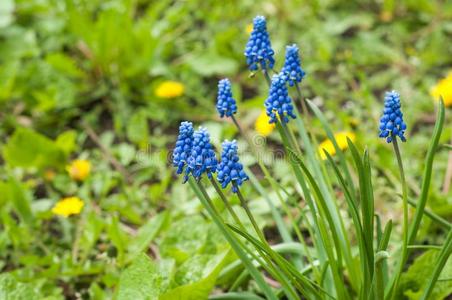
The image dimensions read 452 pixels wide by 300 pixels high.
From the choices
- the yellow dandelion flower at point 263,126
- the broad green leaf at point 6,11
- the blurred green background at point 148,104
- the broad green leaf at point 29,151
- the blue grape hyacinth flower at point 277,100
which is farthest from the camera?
the broad green leaf at point 6,11

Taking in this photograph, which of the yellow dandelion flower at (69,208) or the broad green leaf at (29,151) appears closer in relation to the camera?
the yellow dandelion flower at (69,208)

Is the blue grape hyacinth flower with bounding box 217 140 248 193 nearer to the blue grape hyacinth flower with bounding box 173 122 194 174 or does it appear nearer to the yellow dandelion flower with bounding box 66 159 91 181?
the blue grape hyacinth flower with bounding box 173 122 194 174

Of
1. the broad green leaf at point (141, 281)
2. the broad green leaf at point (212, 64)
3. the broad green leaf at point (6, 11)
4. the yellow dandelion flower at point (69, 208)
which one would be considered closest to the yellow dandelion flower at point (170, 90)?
the broad green leaf at point (212, 64)

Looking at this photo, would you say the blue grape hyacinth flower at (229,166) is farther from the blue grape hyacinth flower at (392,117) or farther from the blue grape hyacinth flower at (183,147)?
the blue grape hyacinth flower at (392,117)

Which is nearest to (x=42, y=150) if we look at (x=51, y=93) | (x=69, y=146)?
(x=69, y=146)

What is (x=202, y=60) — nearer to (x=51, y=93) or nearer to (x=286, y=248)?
(x=51, y=93)

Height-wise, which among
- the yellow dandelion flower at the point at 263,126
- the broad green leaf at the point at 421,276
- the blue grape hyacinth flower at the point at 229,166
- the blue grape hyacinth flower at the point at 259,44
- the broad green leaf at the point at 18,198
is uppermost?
the blue grape hyacinth flower at the point at 259,44

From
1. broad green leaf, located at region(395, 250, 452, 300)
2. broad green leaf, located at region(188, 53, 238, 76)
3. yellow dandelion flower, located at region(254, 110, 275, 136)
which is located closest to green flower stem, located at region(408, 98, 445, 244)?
broad green leaf, located at region(395, 250, 452, 300)

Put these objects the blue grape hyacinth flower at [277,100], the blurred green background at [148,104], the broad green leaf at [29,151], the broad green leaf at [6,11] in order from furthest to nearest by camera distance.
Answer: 1. the broad green leaf at [6,11]
2. the broad green leaf at [29,151]
3. the blurred green background at [148,104]
4. the blue grape hyacinth flower at [277,100]
